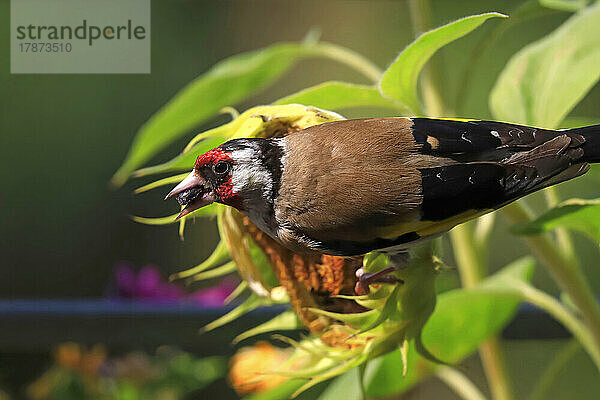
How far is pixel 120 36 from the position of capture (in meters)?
0.58

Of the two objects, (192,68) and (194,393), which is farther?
(192,68)

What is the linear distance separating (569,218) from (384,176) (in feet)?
0.30

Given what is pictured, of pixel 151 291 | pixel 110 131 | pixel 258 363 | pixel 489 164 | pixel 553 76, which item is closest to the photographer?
pixel 489 164

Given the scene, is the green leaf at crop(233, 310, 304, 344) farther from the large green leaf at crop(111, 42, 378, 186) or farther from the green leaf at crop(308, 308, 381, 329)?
the large green leaf at crop(111, 42, 378, 186)

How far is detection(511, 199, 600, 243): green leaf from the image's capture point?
0.81 feet

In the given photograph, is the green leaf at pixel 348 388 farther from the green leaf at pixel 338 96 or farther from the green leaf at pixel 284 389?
the green leaf at pixel 338 96

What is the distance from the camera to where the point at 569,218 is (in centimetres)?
25

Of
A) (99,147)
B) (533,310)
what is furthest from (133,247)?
(533,310)

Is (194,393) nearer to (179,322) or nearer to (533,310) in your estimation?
(179,322)

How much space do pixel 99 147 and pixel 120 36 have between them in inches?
18.2

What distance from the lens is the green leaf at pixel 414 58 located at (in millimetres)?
241

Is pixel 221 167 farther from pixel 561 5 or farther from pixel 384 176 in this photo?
pixel 561 5

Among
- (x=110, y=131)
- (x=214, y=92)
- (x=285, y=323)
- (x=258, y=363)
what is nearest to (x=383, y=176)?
(x=285, y=323)
